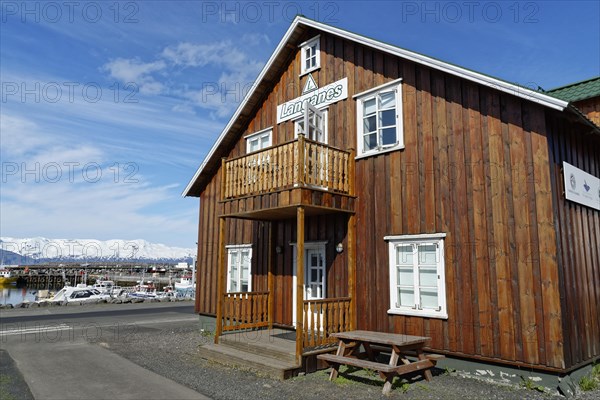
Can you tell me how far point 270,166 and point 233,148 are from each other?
5600 mm

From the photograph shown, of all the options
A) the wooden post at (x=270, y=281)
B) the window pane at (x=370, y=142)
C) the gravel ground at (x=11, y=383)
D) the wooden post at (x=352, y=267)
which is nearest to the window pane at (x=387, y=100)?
the window pane at (x=370, y=142)

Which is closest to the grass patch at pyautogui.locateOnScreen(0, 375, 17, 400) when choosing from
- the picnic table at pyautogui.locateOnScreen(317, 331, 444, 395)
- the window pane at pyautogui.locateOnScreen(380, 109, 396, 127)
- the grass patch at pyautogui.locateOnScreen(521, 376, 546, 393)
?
the picnic table at pyautogui.locateOnScreen(317, 331, 444, 395)

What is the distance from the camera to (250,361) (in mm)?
9352

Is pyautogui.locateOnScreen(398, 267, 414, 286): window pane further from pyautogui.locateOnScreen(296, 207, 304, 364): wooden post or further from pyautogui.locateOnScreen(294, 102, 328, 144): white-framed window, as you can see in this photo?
pyautogui.locateOnScreen(294, 102, 328, 144): white-framed window

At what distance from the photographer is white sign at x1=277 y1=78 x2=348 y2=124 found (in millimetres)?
11852

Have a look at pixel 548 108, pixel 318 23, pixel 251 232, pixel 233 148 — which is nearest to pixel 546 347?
pixel 548 108

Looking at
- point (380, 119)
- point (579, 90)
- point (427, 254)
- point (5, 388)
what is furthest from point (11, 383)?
point (579, 90)

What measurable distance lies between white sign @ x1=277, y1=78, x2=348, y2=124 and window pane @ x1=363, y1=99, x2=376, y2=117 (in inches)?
26.9

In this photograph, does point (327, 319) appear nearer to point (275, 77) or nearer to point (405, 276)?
point (405, 276)

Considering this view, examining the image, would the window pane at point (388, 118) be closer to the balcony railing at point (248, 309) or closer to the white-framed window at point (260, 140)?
the white-framed window at point (260, 140)

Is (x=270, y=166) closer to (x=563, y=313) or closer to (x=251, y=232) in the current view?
(x=251, y=232)

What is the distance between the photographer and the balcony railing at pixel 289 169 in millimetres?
9609

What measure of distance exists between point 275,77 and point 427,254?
7.89m

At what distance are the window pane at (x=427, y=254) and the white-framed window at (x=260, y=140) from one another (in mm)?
6519
